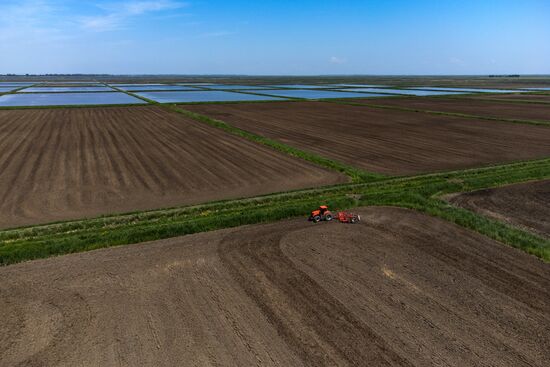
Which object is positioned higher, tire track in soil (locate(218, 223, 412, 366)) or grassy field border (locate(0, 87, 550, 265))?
grassy field border (locate(0, 87, 550, 265))

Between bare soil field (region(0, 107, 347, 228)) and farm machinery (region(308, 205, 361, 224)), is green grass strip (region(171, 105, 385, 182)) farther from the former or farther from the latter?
farm machinery (region(308, 205, 361, 224))

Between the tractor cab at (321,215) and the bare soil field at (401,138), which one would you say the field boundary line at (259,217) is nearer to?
the tractor cab at (321,215)

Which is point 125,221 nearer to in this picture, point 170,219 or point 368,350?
point 170,219

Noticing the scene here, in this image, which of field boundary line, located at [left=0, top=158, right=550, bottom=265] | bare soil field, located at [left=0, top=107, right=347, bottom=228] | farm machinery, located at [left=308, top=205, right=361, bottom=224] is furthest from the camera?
bare soil field, located at [left=0, top=107, right=347, bottom=228]

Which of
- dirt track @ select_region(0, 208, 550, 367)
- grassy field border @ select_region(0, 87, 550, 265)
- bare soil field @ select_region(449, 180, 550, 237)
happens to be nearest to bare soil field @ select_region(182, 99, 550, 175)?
grassy field border @ select_region(0, 87, 550, 265)

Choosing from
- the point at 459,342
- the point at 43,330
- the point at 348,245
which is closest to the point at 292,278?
the point at 348,245

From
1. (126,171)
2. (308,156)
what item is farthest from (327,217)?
(126,171)

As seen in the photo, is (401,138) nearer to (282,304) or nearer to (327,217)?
(327,217)
